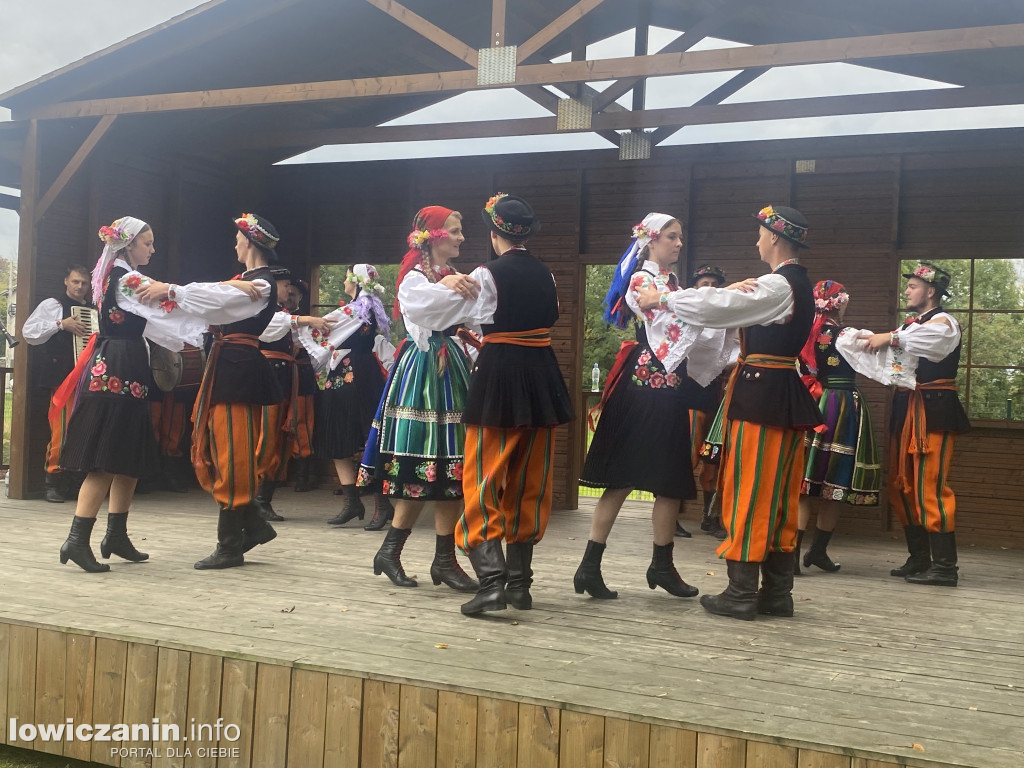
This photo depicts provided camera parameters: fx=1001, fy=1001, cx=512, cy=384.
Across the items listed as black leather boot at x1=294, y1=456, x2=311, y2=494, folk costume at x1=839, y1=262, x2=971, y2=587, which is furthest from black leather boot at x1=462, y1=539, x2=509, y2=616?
black leather boot at x1=294, y1=456, x2=311, y2=494

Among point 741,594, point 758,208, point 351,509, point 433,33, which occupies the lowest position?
point 351,509

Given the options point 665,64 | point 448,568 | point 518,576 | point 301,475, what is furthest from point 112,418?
point 301,475

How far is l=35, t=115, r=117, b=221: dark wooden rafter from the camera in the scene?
6.28 meters

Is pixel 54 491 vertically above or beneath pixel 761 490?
beneath

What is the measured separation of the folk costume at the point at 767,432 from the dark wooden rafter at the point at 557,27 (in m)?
1.58

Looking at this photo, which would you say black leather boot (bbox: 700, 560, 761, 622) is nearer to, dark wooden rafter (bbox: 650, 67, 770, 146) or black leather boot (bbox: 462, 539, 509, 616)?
black leather boot (bbox: 462, 539, 509, 616)

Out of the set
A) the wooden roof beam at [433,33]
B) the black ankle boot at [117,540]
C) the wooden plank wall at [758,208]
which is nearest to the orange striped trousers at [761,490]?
the wooden roof beam at [433,33]

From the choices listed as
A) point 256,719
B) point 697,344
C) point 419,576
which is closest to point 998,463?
point 697,344

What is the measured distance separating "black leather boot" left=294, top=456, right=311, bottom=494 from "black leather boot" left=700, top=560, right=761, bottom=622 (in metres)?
4.66

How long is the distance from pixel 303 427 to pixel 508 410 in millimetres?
→ 3405

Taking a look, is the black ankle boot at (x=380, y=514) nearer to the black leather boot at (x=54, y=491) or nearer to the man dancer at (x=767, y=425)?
the black leather boot at (x=54, y=491)

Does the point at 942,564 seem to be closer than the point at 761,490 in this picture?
No

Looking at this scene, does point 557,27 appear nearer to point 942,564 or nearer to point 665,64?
point 665,64

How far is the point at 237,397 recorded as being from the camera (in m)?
4.12
